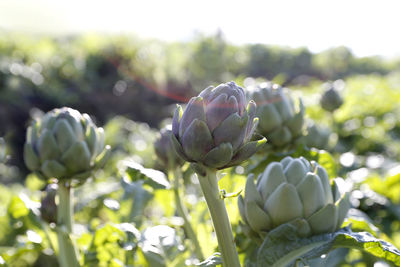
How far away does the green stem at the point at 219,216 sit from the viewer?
0.42 metres

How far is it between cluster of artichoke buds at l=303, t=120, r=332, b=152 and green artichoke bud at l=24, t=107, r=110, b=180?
21.4 inches

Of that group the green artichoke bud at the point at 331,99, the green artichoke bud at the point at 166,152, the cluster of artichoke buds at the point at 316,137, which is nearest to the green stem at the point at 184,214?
the green artichoke bud at the point at 166,152

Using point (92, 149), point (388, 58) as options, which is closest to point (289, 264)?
point (92, 149)

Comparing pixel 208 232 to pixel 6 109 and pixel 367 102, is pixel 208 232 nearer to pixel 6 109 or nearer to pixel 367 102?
pixel 367 102

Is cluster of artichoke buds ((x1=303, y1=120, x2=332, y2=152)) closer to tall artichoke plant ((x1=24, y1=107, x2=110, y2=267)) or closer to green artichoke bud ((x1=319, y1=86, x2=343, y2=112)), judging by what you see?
green artichoke bud ((x1=319, y1=86, x2=343, y2=112))

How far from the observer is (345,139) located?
171cm

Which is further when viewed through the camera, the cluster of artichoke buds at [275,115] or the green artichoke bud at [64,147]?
the cluster of artichoke buds at [275,115]

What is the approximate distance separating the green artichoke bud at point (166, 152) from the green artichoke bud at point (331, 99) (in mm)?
819

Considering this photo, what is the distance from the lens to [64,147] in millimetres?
644

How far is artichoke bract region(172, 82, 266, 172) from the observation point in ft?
1.28

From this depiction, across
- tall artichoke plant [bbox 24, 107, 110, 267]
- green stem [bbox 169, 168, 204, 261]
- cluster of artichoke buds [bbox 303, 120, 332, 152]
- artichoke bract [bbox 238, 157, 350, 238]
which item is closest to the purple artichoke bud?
tall artichoke plant [bbox 24, 107, 110, 267]

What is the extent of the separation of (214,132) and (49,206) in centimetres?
38

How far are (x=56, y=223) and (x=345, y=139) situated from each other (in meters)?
1.34

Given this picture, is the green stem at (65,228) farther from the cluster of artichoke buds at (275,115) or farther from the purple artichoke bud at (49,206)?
the cluster of artichoke buds at (275,115)
